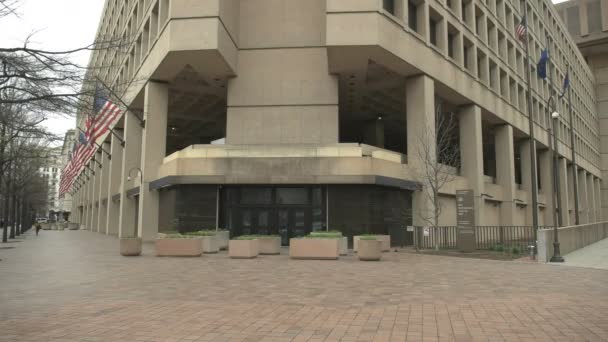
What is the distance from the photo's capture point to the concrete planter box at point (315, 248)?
58.1 ft

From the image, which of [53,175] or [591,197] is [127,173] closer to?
[591,197]

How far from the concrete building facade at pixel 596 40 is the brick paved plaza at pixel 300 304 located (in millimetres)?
76973

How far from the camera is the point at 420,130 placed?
2778cm

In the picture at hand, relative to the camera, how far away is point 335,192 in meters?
24.9

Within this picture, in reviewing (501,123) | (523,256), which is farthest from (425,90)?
(501,123)

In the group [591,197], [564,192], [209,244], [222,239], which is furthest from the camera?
[591,197]

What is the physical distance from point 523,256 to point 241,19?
20.0 meters

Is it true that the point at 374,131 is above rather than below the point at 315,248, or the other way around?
above

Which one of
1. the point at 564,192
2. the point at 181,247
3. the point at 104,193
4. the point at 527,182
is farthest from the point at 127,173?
the point at 564,192

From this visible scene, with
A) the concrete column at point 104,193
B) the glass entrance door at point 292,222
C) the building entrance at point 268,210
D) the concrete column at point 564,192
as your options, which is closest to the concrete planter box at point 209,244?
the building entrance at point 268,210

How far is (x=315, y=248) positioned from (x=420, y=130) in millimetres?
13115

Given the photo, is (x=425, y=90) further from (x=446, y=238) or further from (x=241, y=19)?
(x=241, y=19)

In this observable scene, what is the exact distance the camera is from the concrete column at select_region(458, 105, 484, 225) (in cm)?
3322

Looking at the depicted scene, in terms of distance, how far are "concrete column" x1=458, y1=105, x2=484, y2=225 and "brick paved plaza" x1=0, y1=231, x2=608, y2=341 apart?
754 inches
